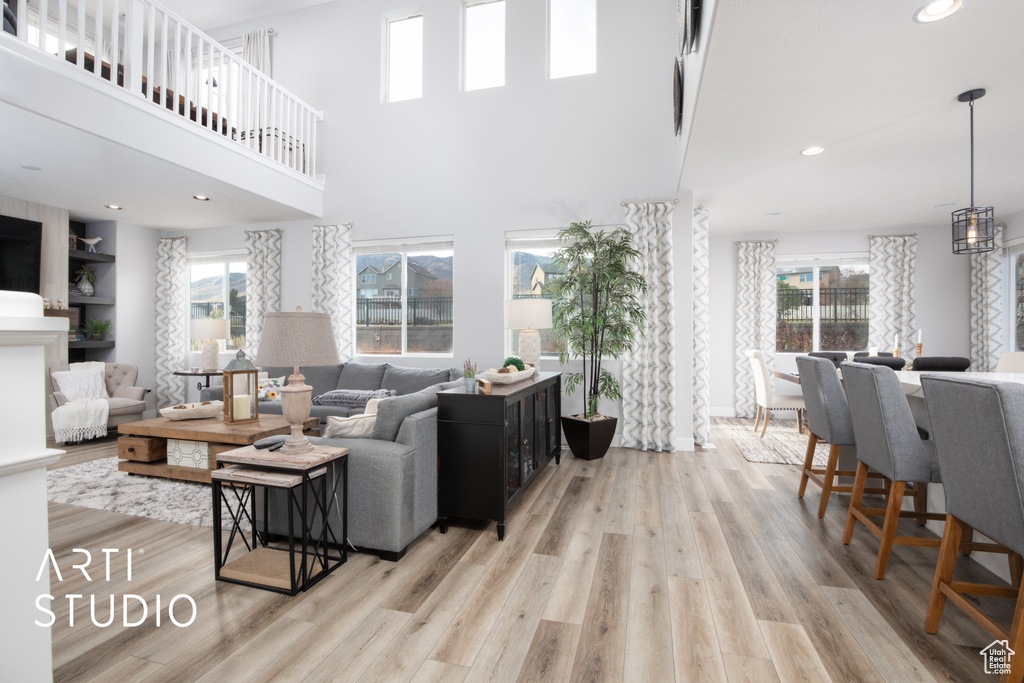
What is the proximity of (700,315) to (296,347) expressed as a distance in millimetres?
4383

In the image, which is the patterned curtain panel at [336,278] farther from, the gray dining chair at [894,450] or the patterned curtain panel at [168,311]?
the gray dining chair at [894,450]

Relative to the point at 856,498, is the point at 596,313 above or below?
above

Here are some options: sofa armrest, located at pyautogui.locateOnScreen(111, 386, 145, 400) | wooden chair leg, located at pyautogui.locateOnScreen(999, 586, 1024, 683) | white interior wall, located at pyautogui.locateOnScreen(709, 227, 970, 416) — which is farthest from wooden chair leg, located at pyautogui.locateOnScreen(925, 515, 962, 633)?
sofa armrest, located at pyautogui.locateOnScreen(111, 386, 145, 400)

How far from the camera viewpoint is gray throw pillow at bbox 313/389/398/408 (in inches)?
190

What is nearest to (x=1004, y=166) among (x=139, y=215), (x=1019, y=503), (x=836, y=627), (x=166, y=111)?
(x=1019, y=503)

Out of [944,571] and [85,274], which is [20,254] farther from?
[944,571]

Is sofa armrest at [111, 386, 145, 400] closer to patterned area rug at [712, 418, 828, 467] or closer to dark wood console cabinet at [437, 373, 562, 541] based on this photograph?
dark wood console cabinet at [437, 373, 562, 541]

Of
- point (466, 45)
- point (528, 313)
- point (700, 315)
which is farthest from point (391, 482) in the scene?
point (466, 45)

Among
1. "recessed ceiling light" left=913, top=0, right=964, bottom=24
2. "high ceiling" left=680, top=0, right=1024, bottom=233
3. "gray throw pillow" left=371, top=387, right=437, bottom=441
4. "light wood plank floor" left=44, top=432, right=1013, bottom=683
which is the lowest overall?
"light wood plank floor" left=44, top=432, right=1013, bottom=683

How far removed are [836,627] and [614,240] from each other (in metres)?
3.53

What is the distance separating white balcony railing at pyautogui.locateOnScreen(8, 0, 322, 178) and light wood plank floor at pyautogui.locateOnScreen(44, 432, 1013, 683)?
3.26 m

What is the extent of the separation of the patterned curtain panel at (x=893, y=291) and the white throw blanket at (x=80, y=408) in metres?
8.95

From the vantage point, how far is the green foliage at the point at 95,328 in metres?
6.14

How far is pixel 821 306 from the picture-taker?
6.85 meters
